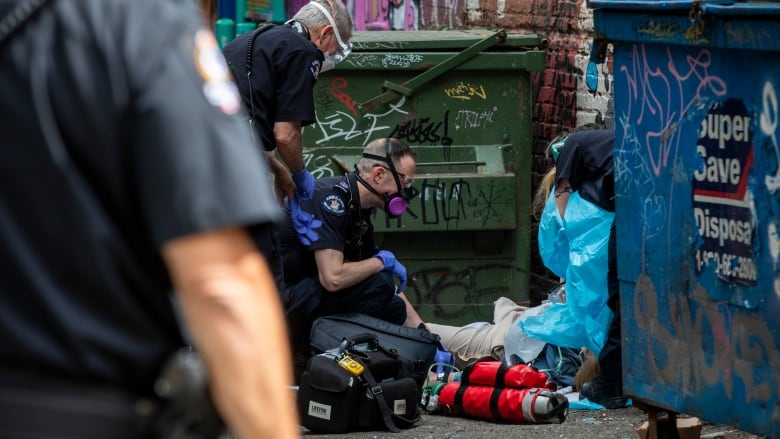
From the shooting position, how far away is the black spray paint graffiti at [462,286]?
7.23m

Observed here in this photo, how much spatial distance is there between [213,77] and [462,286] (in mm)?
5710

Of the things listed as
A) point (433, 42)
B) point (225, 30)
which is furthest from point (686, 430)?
point (225, 30)

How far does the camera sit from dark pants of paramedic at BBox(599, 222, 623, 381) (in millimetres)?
5090

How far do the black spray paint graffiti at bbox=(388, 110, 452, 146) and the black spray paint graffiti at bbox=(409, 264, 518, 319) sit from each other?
2.21 feet

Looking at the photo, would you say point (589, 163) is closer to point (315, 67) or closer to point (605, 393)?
point (605, 393)

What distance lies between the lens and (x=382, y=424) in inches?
207

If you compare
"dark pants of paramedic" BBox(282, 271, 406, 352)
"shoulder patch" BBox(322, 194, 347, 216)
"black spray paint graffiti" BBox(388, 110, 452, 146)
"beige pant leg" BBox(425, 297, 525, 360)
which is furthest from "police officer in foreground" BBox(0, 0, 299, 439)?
"black spray paint graffiti" BBox(388, 110, 452, 146)

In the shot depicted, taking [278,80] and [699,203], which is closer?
[699,203]

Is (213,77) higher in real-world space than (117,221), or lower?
higher

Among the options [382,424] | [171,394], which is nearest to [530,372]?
[382,424]

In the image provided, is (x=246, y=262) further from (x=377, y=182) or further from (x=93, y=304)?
(x=377, y=182)

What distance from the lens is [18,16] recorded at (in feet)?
5.18

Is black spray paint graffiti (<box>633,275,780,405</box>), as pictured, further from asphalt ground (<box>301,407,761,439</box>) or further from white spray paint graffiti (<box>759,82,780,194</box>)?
asphalt ground (<box>301,407,761,439</box>)

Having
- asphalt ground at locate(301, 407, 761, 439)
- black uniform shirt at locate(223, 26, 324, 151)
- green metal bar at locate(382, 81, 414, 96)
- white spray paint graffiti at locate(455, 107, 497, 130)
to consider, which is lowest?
asphalt ground at locate(301, 407, 761, 439)
